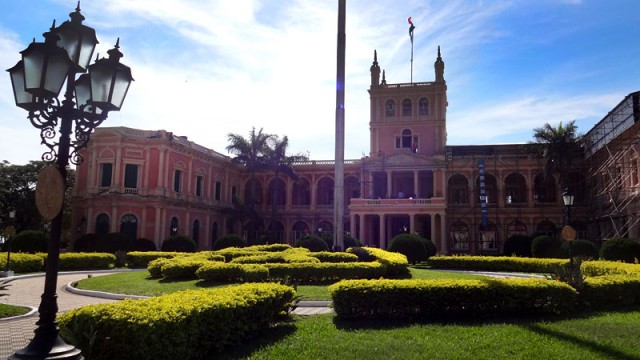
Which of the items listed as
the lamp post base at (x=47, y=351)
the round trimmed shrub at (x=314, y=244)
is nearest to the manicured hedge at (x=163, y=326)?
the lamp post base at (x=47, y=351)

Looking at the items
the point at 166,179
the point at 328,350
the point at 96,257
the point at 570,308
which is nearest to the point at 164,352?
the point at 328,350

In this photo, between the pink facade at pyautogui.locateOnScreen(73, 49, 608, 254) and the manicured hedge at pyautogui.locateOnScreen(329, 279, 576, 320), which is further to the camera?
the pink facade at pyautogui.locateOnScreen(73, 49, 608, 254)

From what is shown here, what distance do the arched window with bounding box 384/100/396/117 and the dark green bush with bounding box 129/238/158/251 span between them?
2703cm

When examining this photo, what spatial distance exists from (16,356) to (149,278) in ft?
46.0

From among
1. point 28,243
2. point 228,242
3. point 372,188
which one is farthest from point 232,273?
point 372,188

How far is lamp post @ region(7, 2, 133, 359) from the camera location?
439cm

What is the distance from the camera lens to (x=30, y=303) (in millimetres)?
12430

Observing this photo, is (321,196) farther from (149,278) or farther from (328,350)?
(328,350)

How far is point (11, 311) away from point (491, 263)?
67.7ft

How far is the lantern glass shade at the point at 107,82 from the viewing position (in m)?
5.12

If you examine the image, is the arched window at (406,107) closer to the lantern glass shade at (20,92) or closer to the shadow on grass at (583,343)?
the shadow on grass at (583,343)

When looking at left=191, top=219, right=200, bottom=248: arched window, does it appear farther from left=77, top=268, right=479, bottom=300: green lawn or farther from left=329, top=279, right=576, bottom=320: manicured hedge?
left=329, top=279, right=576, bottom=320: manicured hedge

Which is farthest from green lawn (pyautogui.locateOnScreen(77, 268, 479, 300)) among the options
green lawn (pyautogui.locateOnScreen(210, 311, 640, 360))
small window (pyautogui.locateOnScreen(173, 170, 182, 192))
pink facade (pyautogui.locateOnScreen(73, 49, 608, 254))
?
small window (pyautogui.locateOnScreen(173, 170, 182, 192))

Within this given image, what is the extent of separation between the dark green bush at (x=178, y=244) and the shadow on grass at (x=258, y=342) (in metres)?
26.7
